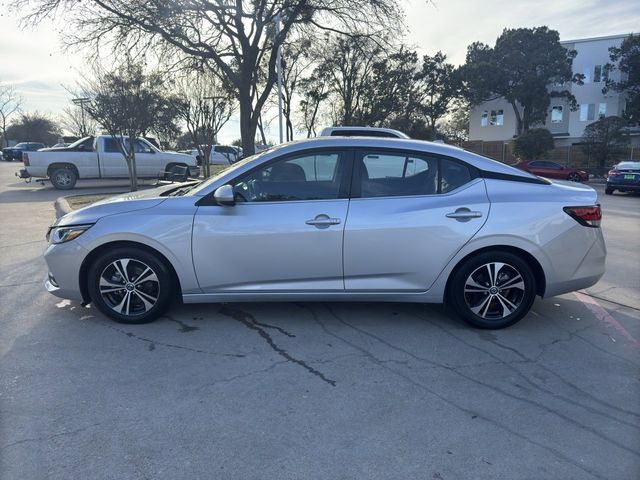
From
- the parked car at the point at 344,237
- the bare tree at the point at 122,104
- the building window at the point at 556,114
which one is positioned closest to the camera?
the parked car at the point at 344,237

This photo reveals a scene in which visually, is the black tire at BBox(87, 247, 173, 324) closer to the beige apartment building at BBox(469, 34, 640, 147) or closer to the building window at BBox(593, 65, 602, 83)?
the beige apartment building at BBox(469, 34, 640, 147)

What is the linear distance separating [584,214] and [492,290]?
103 centimetres

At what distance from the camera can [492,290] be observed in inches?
162

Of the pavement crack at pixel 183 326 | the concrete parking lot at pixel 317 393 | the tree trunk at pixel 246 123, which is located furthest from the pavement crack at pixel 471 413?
the tree trunk at pixel 246 123

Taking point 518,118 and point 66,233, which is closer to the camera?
point 66,233

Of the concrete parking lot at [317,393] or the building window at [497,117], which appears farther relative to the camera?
the building window at [497,117]

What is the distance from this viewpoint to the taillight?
407 centimetres

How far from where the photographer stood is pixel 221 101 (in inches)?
1004

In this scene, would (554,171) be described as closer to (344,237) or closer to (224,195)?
(344,237)

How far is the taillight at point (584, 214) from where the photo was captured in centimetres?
407

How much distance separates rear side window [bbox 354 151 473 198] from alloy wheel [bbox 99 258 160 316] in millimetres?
1990

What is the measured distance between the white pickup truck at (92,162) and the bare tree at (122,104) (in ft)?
6.35

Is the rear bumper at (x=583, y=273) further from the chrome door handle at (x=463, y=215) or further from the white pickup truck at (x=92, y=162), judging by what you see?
the white pickup truck at (x=92, y=162)

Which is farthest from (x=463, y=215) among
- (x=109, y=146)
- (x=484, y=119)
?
(x=484, y=119)
